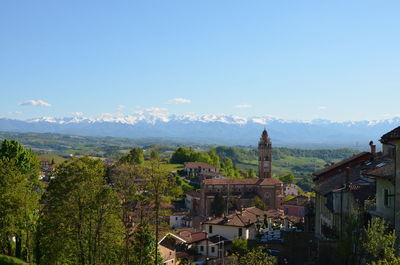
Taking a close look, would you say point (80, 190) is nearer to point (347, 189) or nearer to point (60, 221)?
point (60, 221)

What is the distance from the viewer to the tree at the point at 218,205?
9578 centimetres

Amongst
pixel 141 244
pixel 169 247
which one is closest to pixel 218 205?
pixel 169 247

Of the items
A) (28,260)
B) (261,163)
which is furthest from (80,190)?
(261,163)

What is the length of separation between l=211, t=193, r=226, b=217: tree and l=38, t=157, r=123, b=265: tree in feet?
228

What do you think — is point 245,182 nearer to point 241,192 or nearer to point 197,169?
point 241,192

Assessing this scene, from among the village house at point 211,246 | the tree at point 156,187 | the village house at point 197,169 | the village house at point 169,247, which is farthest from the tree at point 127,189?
the village house at point 197,169

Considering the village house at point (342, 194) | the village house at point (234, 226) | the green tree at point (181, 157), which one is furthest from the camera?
the green tree at point (181, 157)

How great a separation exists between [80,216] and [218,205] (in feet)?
234

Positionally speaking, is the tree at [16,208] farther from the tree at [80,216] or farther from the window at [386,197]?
the window at [386,197]

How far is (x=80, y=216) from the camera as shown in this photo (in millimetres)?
26422

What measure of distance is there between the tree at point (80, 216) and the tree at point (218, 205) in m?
69.6

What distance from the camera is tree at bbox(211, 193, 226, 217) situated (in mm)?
95775

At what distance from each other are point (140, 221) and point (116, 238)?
62.1 inches

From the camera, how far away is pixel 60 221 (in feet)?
86.0
